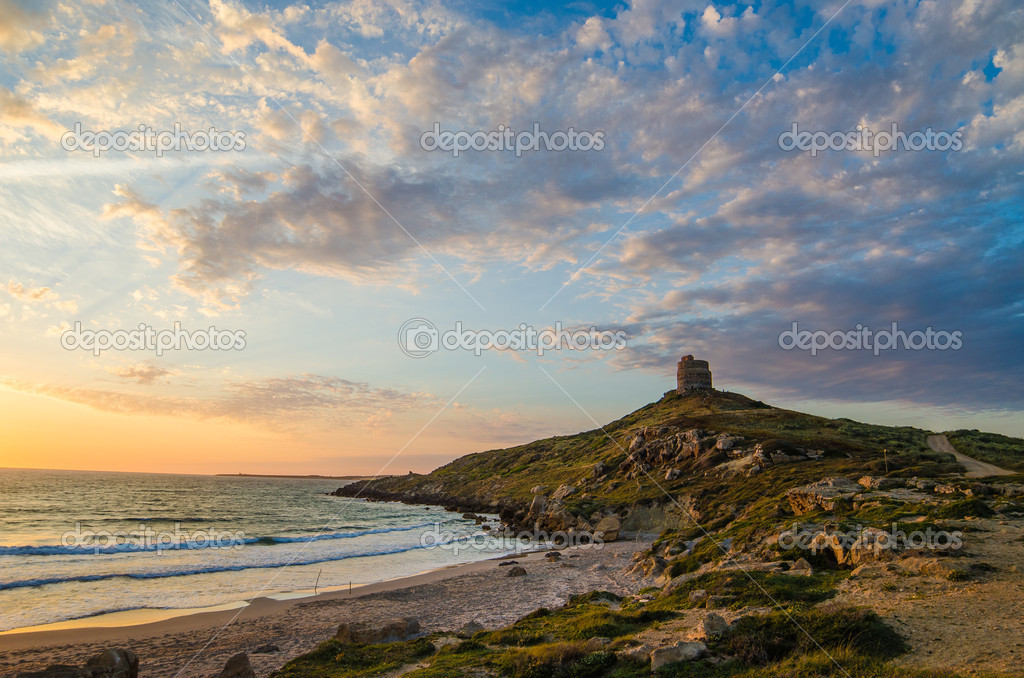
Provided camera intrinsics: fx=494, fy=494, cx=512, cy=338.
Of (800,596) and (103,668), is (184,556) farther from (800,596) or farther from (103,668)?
(800,596)

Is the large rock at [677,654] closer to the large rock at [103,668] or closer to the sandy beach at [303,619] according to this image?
the sandy beach at [303,619]

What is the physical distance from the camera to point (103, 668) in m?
14.4

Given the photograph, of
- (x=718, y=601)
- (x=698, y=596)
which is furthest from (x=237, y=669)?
(x=698, y=596)

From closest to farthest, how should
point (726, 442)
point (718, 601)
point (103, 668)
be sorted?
1. point (103, 668)
2. point (718, 601)
3. point (726, 442)

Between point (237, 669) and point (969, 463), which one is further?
point (969, 463)

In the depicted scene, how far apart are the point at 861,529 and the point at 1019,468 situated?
3238 centimetres

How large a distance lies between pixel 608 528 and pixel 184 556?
42008 millimetres

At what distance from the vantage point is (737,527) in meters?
33.7

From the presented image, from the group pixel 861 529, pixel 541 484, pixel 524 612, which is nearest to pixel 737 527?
pixel 861 529

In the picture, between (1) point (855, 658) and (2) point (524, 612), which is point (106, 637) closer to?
(2) point (524, 612)

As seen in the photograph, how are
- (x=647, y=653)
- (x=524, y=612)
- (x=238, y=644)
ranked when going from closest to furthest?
(x=647, y=653), (x=238, y=644), (x=524, y=612)

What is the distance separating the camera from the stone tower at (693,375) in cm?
13338

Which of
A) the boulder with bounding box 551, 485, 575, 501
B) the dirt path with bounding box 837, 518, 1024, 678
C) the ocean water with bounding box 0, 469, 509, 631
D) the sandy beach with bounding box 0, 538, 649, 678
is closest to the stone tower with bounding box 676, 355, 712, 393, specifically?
the boulder with bounding box 551, 485, 575, 501

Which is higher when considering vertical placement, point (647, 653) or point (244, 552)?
point (647, 653)
